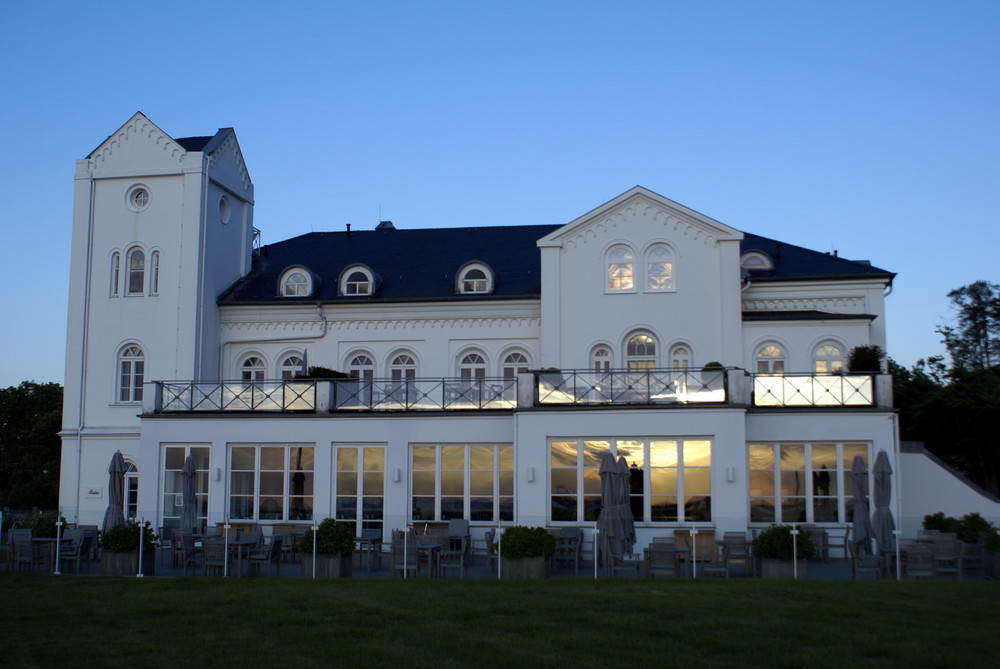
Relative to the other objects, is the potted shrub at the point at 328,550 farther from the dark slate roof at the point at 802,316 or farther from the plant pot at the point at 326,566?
the dark slate roof at the point at 802,316

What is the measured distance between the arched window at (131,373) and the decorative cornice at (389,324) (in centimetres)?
323

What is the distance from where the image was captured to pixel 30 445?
58094mm

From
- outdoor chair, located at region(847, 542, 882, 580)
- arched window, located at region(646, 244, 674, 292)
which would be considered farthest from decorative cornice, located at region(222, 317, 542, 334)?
outdoor chair, located at region(847, 542, 882, 580)

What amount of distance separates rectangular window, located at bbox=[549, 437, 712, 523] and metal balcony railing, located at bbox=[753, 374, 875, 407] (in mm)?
2303

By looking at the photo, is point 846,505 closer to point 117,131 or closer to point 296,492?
point 296,492

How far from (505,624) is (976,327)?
192ft

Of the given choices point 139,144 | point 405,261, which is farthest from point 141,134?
point 405,261

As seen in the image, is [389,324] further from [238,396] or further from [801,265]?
[801,265]

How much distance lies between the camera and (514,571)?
1944 cm

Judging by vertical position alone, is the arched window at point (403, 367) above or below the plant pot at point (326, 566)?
above

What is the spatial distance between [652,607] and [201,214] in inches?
993

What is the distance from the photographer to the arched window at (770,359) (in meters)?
32.7

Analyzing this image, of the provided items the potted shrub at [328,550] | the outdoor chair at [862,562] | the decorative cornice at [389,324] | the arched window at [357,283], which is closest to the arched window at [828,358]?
the decorative cornice at [389,324]

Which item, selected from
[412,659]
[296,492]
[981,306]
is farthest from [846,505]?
[981,306]
